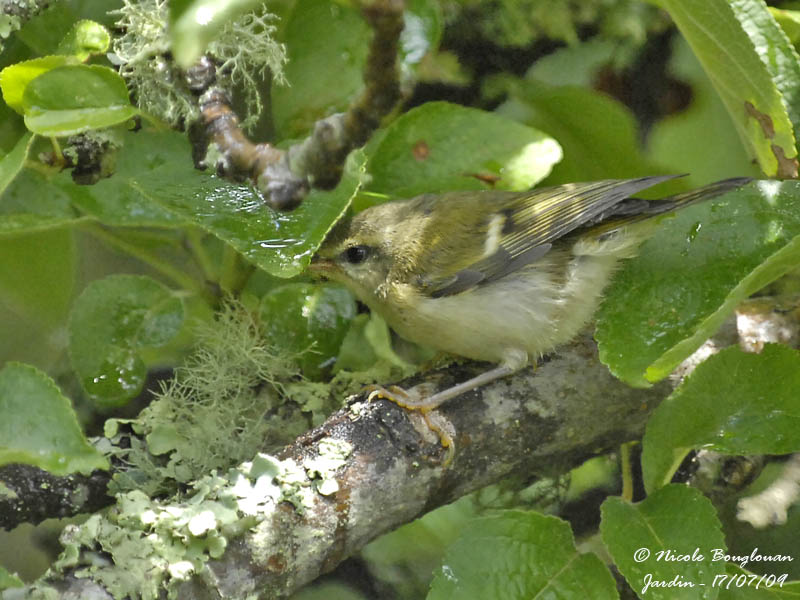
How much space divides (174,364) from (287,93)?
67cm

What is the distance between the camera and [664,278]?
1454 mm

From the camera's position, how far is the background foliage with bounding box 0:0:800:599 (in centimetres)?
134

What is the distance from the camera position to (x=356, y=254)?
6.16 ft

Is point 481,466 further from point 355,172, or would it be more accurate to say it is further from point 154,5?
point 154,5

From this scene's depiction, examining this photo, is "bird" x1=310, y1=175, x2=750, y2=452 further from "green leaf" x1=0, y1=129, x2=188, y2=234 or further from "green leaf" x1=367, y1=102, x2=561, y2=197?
"green leaf" x1=0, y1=129, x2=188, y2=234

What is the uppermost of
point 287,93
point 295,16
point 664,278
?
point 295,16

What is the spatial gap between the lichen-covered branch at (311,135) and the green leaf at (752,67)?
674 millimetres

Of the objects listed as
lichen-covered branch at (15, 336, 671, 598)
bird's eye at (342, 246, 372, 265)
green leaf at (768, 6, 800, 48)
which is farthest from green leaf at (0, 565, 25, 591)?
green leaf at (768, 6, 800, 48)

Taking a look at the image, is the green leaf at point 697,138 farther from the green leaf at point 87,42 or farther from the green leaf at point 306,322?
the green leaf at point 87,42

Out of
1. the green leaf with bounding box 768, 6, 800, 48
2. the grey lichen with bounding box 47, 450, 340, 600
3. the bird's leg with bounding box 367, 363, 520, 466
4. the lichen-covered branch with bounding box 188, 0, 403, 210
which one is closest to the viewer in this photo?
the lichen-covered branch with bounding box 188, 0, 403, 210

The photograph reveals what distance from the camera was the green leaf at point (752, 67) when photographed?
141 centimetres

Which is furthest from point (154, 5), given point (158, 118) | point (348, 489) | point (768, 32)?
point (768, 32)

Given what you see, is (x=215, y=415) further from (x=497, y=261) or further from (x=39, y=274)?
(x=497, y=261)

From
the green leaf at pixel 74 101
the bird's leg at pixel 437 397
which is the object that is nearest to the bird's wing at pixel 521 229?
the bird's leg at pixel 437 397
